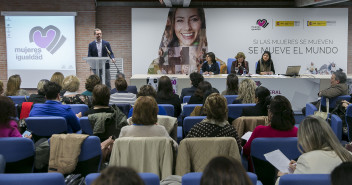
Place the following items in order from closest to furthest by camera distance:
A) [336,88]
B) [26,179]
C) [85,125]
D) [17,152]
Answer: [26,179]
[17,152]
[85,125]
[336,88]

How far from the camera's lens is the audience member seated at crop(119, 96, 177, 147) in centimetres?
342

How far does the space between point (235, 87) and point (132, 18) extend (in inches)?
222

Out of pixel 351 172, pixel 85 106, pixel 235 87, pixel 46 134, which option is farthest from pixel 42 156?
pixel 235 87

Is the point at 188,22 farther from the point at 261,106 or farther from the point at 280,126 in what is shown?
the point at 280,126

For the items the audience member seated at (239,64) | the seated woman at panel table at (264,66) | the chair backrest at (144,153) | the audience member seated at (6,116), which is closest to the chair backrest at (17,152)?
the audience member seated at (6,116)

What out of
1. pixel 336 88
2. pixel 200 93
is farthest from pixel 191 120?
pixel 336 88

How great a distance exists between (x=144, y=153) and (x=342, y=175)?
5.63 ft

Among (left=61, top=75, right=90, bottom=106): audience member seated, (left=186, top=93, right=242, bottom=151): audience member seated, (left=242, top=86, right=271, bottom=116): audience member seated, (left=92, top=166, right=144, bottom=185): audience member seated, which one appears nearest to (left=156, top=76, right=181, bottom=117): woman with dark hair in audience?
(left=61, top=75, right=90, bottom=106): audience member seated

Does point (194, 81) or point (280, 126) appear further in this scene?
point (194, 81)

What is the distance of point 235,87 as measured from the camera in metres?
6.25

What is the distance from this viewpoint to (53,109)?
447 cm

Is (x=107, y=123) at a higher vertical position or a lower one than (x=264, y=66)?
lower

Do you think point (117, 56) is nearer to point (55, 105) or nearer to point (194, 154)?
point (55, 105)

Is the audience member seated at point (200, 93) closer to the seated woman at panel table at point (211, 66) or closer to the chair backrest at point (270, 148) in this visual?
the chair backrest at point (270, 148)
